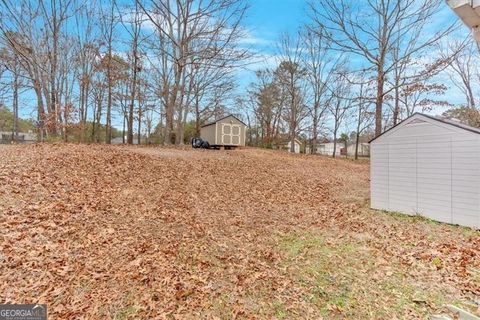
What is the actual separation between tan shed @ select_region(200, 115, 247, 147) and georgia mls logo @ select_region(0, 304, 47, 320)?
48.8 ft

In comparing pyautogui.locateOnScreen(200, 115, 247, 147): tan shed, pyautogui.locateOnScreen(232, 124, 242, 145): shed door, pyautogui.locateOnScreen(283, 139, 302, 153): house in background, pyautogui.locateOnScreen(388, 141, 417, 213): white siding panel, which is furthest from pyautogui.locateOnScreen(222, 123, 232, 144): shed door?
pyautogui.locateOnScreen(283, 139, 302, 153): house in background

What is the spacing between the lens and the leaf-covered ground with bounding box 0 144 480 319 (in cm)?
291

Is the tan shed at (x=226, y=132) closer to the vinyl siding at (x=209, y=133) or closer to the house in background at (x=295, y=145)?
the vinyl siding at (x=209, y=133)

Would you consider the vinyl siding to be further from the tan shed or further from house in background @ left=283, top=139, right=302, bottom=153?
house in background @ left=283, top=139, right=302, bottom=153

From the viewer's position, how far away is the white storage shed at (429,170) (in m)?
5.44

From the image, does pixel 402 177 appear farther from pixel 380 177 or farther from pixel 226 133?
pixel 226 133

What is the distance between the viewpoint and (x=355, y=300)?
3.04m

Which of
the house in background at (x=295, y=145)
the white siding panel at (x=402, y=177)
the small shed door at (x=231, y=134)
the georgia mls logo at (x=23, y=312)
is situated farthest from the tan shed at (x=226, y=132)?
the georgia mls logo at (x=23, y=312)

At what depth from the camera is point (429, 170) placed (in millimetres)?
6137

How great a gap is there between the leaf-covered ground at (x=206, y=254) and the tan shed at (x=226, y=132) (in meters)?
10.3

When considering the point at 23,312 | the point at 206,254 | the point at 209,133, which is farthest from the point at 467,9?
the point at 209,133

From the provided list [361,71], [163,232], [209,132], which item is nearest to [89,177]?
[163,232]

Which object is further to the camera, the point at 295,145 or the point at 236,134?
the point at 295,145

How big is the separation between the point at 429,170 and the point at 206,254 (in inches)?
219
